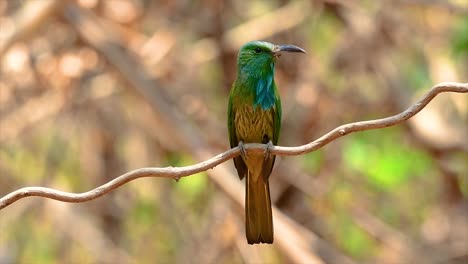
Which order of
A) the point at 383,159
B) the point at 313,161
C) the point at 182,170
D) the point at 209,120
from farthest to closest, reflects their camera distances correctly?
the point at 383,159, the point at 313,161, the point at 209,120, the point at 182,170

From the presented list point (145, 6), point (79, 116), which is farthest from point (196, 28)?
point (79, 116)

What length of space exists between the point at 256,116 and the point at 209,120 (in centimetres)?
266

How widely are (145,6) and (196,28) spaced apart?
610mm

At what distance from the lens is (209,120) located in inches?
258

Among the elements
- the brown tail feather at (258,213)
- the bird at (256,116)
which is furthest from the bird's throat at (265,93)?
the brown tail feather at (258,213)

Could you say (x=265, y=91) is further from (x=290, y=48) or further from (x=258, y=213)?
(x=258, y=213)

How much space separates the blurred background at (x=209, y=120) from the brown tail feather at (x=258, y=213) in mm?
1860

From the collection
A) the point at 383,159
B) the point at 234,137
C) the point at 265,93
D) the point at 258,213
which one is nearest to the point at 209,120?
the point at 383,159

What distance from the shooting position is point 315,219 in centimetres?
685

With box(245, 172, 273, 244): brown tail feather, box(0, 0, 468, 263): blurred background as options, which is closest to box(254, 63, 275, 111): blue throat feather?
box(245, 172, 273, 244): brown tail feather

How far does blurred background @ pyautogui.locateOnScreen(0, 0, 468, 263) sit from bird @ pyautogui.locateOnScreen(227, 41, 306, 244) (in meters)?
1.74

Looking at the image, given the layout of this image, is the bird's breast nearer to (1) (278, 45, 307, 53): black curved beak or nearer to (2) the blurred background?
(1) (278, 45, 307, 53): black curved beak

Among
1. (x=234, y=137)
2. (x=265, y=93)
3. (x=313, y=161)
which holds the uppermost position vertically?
(x=313, y=161)

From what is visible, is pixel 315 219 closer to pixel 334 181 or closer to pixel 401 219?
pixel 334 181
